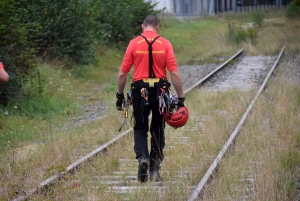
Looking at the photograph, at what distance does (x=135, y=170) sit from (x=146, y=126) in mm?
895

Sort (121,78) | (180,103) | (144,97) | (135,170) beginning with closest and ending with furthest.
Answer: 1. (144,97)
2. (121,78)
3. (180,103)
4. (135,170)

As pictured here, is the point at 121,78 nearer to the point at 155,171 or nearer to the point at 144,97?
the point at 144,97

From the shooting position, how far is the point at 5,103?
13.0 m

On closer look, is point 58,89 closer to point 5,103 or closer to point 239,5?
point 5,103

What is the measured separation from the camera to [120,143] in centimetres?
982

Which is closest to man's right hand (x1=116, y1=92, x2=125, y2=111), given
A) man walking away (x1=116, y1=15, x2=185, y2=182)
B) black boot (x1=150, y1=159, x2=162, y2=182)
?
man walking away (x1=116, y1=15, x2=185, y2=182)

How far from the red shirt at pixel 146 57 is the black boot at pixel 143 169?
956 mm

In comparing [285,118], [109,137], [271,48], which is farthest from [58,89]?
[271,48]

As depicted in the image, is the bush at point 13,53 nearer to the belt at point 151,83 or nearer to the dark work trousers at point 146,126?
the dark work trousers at point 146,126

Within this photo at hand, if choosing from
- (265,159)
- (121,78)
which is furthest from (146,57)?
(265,159)

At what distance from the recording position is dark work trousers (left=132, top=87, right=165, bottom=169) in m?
7.34

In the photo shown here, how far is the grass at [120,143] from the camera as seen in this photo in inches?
281

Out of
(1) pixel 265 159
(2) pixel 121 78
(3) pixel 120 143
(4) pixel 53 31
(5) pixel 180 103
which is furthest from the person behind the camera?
(4) pixel 53 31

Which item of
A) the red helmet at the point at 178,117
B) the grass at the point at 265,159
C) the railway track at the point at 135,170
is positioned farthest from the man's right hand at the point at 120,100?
the grass at the point at 265,159
